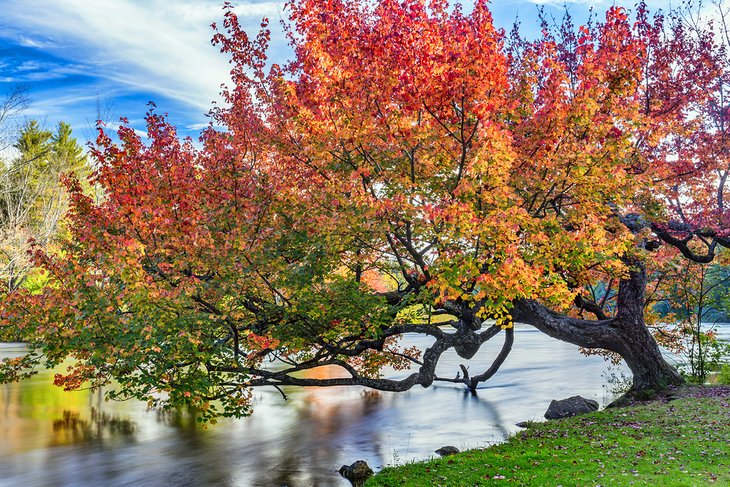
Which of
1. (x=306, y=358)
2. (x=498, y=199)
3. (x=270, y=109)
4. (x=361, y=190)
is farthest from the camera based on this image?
(x=306, y=358)

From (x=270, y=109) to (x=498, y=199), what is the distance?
20.3ft

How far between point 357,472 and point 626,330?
975cm

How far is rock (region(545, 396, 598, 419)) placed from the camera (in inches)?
786

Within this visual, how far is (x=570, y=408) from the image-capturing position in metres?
20.2

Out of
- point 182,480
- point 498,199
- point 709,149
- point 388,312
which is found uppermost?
point 709,149

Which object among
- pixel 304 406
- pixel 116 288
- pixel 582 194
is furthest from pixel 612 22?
pixel 304 406

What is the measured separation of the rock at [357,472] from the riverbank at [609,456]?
5.50ft

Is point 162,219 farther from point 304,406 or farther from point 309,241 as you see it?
point 304,406

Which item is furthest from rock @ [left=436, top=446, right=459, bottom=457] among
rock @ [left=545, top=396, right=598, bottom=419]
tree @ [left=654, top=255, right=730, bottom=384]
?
tree @ [left=654, top=255, right=730, bottom=384]

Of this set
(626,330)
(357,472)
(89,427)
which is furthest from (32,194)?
(626,330)

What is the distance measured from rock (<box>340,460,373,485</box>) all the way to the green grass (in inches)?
60.4

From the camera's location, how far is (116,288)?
1044cm

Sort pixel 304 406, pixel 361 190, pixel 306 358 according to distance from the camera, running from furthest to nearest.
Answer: pixel 304 406 → pixel 306 358 → pixel 361 190

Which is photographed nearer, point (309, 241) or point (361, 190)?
point (361, 190)
